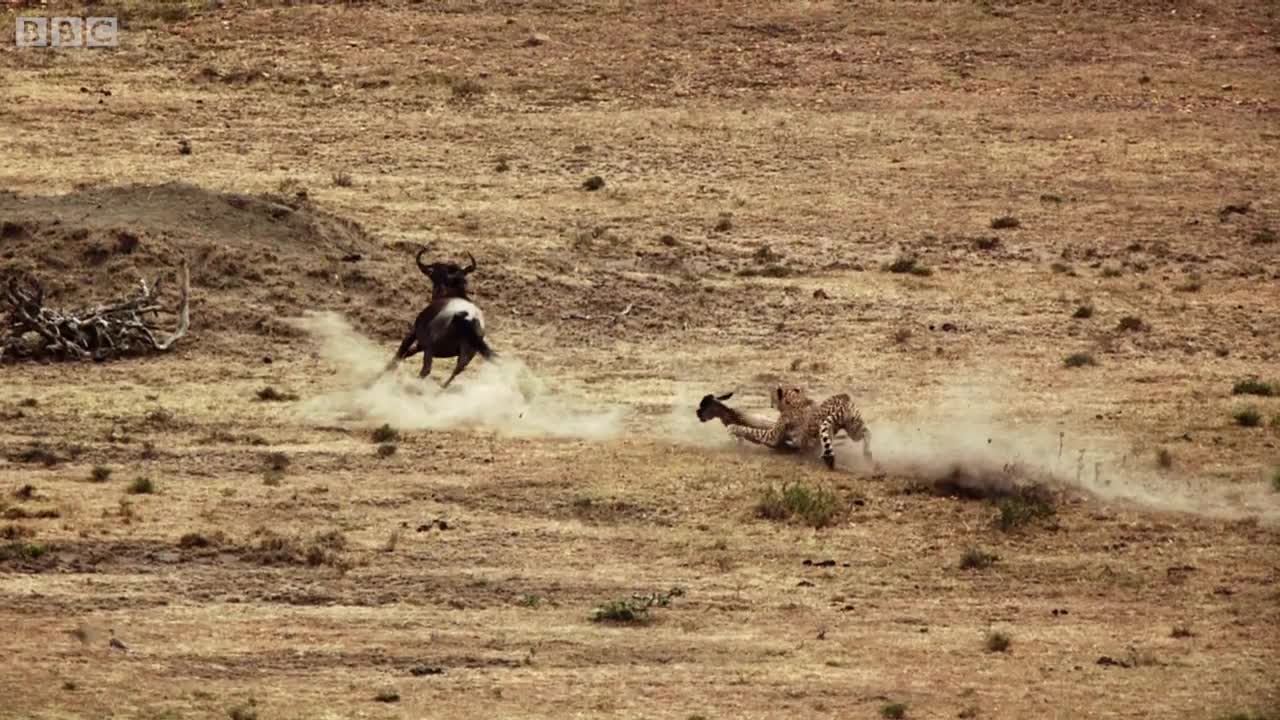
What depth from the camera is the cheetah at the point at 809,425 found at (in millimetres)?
21859

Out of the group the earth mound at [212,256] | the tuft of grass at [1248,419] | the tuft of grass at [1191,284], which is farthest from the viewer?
the tuft of grass at [1191,284]

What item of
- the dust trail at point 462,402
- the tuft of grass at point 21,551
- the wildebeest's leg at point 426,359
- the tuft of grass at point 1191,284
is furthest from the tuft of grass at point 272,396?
the tuft of grass at point 1191,284

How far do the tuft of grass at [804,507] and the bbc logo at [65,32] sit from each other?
19.2m

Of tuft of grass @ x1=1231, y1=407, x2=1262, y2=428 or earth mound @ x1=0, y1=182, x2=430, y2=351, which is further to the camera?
earth mound @ x1=0, y1=182, x2=430, y2=351

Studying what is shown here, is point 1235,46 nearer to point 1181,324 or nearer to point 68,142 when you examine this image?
point 1181,324

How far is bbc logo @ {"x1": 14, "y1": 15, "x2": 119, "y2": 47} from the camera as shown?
3756 centimetres

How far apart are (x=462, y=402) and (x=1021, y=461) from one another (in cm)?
487

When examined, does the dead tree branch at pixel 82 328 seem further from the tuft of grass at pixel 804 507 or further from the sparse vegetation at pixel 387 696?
the sparse vegetation at pixel 387 696

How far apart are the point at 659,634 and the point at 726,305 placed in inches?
412

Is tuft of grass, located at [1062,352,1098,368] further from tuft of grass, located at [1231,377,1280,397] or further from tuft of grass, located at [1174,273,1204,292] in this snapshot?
tuft of grass, located at [1174,273,1204,292]

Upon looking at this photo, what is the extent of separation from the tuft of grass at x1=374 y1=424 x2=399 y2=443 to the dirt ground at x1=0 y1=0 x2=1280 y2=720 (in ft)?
0.86

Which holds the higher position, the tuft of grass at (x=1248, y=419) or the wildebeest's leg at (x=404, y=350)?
the tuft of grass at (x=1248, y=419)

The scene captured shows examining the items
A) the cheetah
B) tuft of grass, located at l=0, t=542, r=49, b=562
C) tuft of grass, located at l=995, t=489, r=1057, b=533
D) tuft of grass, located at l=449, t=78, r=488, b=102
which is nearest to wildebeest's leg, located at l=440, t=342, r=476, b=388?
the cheetah

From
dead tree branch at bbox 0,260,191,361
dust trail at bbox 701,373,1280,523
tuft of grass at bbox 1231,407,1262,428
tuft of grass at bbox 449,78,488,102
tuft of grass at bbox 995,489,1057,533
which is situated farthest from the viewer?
tuft of grass at bbox 449,78,488,102
